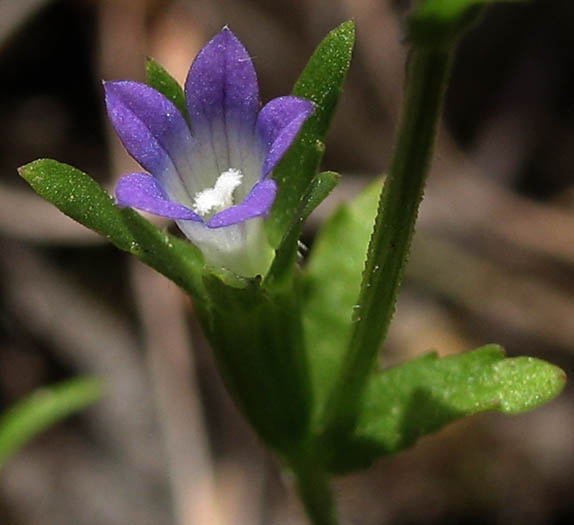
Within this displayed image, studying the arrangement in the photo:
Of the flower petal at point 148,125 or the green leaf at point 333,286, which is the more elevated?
the flower petal at point 148,125

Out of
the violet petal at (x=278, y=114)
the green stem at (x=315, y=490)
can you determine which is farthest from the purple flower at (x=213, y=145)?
the green stem at (x=315, y=490)

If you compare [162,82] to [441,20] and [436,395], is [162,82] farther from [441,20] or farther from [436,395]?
[436,395]

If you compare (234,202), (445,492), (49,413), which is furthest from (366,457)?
(445,492)

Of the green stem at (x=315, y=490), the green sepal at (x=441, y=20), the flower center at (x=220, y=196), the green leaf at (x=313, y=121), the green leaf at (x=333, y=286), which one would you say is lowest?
the green stem at (x=315, y=490)

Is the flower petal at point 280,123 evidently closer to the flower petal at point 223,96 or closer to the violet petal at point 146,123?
the flower petal at point 223,96

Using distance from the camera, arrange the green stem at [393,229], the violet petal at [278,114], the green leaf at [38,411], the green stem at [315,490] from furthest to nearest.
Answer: the green leaf at [38,411]
the green stem at [315,490]
the violet petal at [278,114]
the green stem at [393,229]

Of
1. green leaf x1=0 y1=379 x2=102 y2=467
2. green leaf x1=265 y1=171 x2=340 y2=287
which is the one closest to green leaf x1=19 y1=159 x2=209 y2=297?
green leaf x1=265 y1=171 x2=340 y2=287
